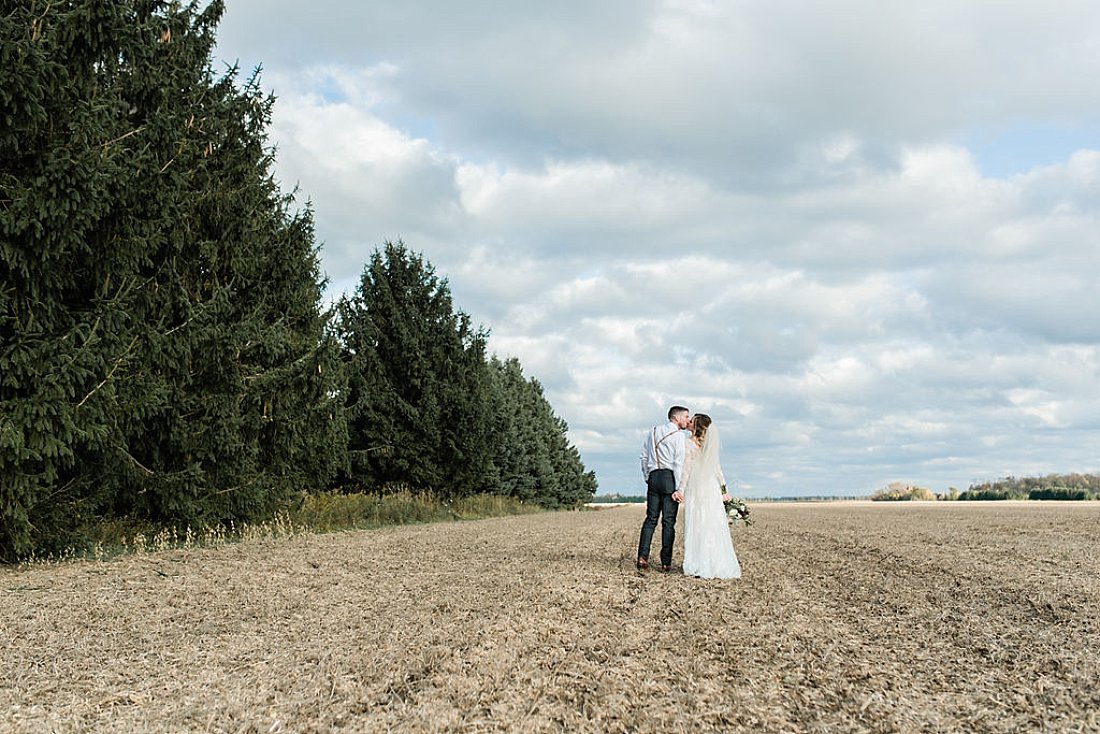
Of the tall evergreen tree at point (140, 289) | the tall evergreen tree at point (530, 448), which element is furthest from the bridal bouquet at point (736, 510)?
the tall evergreen tree at point (530, 448)

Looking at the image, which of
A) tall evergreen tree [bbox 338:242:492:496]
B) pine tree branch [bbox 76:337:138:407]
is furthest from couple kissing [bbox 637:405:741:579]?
tall evergreen tree [bbox 338:242:492:496]

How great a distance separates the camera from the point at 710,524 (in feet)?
35.7

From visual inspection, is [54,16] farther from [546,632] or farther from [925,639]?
[925,639]

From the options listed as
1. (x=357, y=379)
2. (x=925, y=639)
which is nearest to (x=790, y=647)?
(x=925, y=639)

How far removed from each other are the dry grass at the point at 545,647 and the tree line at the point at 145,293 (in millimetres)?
2173

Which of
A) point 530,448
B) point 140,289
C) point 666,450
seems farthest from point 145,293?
point 530,448

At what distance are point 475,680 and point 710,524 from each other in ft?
20.1

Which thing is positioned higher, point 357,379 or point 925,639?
point 357,379

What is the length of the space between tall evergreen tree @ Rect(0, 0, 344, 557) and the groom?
7188 millimetres

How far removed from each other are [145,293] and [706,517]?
856cm

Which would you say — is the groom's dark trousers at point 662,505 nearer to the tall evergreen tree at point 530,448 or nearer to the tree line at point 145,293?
the tree line at point 145,293

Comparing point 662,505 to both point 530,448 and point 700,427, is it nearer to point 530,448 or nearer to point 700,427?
point 700,427

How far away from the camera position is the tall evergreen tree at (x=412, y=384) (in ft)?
96.0

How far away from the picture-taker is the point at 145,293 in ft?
40.4
